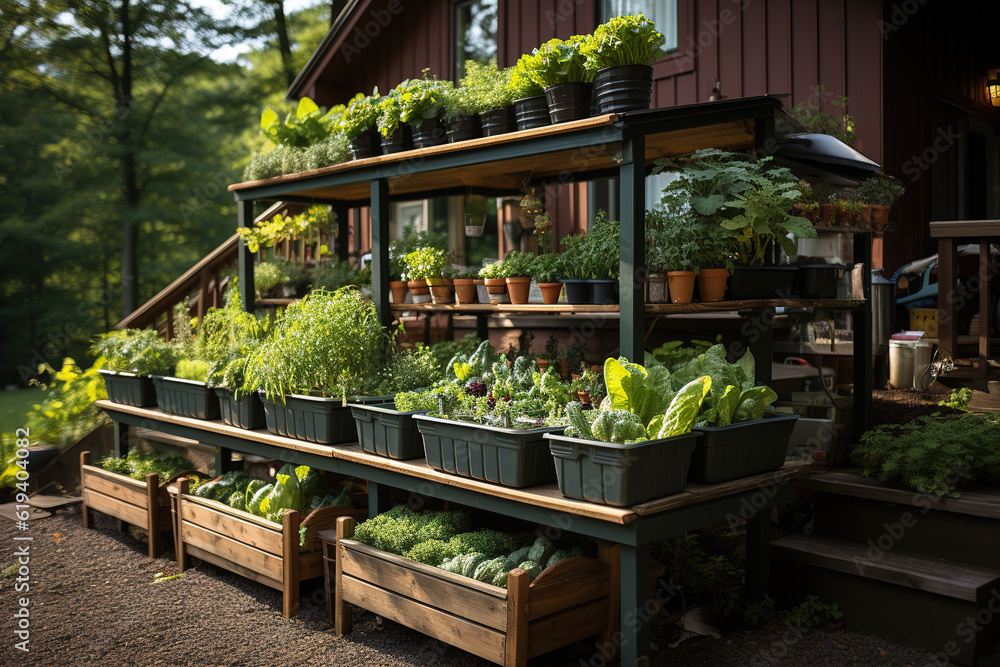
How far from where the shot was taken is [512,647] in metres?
3.24

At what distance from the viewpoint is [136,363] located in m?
6.19

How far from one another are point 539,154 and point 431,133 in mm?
928

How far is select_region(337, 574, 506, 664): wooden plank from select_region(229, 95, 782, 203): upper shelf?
2323 millimetres

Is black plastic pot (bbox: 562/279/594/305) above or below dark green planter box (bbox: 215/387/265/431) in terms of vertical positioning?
above

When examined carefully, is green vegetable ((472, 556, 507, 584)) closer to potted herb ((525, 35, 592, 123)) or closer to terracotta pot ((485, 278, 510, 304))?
terracotta pot ((485, 278, 510, 304))

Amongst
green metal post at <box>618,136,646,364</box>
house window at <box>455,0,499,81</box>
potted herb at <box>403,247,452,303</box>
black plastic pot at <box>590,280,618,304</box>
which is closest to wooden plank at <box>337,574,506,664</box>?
green metal post at <box>618,136,646,364</box>

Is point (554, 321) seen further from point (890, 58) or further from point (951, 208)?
point (951, 208)

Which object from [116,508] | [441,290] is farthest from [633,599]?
[116,508]

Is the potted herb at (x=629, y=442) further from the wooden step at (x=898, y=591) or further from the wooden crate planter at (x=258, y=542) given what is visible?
the wooden crate planter at (x=258, y=542)

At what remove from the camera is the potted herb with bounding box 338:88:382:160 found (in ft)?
16.9

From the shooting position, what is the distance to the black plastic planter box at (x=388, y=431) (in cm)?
414

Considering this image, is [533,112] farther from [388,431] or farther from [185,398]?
[185,398]

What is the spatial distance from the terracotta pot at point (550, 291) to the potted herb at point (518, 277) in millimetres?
158

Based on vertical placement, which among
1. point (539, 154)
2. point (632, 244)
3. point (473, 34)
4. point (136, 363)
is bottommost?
point (136, 363)
